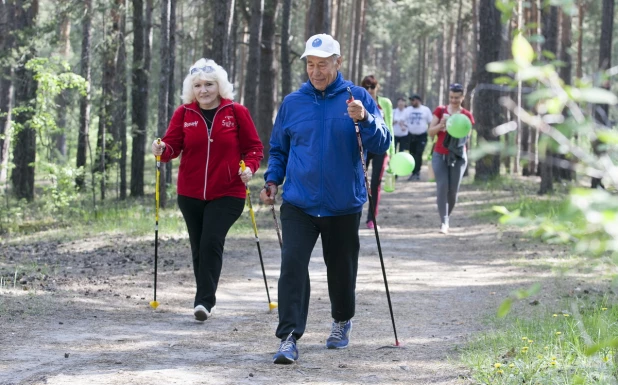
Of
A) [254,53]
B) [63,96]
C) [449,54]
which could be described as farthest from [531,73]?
[449,54]

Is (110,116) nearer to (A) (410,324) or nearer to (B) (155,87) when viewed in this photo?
(A) (410,324)

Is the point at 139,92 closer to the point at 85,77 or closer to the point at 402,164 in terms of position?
the point at 85,77

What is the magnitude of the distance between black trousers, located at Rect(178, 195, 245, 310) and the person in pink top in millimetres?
6082

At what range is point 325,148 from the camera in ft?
20.9

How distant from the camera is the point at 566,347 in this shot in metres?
6.06

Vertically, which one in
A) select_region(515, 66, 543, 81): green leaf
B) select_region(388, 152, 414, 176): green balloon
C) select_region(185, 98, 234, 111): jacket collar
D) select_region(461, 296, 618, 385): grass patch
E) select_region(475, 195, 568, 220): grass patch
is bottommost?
select_region(461, 296, 618, 385): grass patch

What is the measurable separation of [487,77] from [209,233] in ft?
56.8

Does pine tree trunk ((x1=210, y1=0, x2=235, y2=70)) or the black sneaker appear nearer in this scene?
the black sneaker

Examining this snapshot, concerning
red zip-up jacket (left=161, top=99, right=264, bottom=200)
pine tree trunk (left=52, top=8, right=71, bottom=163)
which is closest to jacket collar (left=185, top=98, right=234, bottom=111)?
red zip-up jacket (left=161, top=99, right=264, bottom=200)

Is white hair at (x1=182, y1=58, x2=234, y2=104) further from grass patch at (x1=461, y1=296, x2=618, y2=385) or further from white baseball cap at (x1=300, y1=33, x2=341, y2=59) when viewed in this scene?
grass patch at (x1=461, y1=296, x2=618, y2=385)

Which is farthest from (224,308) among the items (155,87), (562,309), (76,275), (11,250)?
(155,87)

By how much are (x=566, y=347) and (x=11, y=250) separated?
31.7 feet

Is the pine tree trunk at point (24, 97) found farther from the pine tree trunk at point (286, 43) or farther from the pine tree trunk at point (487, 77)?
the pine tree trunk at point (487, 77)

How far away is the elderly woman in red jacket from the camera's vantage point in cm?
800
